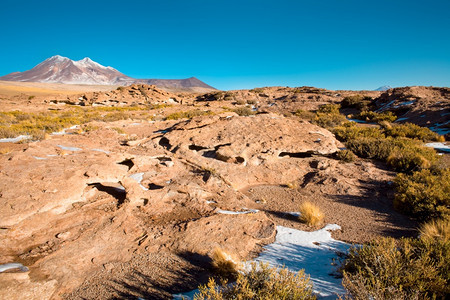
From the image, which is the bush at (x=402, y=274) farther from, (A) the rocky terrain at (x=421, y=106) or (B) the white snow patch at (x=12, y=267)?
(A) the rocky terrain at (x=421, y=106)

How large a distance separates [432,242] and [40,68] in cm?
21063

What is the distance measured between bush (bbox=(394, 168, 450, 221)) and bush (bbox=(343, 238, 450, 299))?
2.02 m

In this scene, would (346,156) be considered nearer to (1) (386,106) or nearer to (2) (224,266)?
(2) (224,266)

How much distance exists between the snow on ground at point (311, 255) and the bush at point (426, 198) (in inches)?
71.2

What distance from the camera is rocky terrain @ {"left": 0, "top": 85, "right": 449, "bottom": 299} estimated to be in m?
2.95

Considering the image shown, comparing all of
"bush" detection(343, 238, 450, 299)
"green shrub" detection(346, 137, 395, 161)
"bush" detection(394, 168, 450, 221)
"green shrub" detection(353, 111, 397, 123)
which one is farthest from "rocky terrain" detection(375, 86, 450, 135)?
"bush" detection(343, 238, 450, 299)

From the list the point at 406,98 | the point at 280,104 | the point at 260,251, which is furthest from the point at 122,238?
the point at 406,98

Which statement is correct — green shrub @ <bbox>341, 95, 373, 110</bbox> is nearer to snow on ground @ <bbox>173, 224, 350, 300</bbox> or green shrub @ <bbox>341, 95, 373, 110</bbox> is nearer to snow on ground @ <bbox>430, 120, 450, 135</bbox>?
snow on ground @ <bbox>430, 120, 450, 135</bbox>

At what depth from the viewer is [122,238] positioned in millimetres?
3617

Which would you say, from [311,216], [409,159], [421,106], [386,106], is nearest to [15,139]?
[311,216]

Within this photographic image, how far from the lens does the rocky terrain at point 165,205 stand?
2.95m

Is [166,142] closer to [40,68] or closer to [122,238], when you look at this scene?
[122,238]

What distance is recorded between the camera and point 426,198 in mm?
4449

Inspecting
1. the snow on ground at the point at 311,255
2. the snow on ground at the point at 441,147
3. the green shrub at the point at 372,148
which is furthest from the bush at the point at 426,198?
the snow on ground at the point at 441,147
